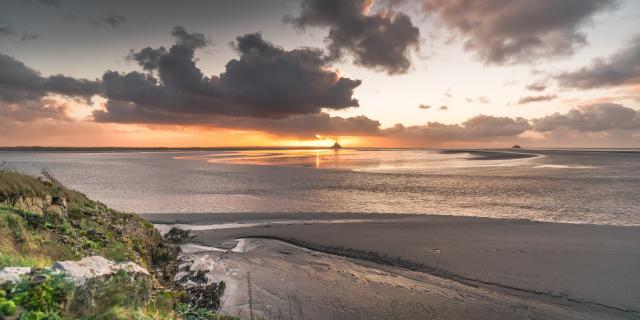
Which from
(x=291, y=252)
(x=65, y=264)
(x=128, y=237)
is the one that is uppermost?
(x=65, y=264)

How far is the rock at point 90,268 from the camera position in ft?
18.7

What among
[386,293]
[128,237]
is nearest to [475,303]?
[386,293]

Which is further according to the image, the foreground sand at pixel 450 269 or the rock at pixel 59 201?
the rock at pixel 59 201

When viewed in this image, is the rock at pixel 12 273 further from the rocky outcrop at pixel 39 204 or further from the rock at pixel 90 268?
the rocky outcrop at pixel 39 204

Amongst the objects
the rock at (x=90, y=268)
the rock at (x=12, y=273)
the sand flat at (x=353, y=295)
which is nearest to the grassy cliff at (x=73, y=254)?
the rock at (x=12, y=273)

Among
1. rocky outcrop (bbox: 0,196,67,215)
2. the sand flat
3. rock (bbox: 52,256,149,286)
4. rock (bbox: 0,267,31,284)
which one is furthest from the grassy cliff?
the sand flat

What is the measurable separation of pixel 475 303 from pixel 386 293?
8.73 feet

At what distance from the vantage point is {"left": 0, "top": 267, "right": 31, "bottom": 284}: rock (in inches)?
182

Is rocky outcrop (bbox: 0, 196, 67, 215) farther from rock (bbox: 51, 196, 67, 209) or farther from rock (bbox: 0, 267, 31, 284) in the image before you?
rock (bbox: 0, 267, 31, 284)

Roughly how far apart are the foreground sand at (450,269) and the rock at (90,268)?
352cm

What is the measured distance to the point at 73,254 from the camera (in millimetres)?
7973

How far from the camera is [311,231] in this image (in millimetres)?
18766

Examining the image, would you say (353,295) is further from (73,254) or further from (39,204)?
(39,204)

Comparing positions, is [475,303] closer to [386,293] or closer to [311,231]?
[386,293]
